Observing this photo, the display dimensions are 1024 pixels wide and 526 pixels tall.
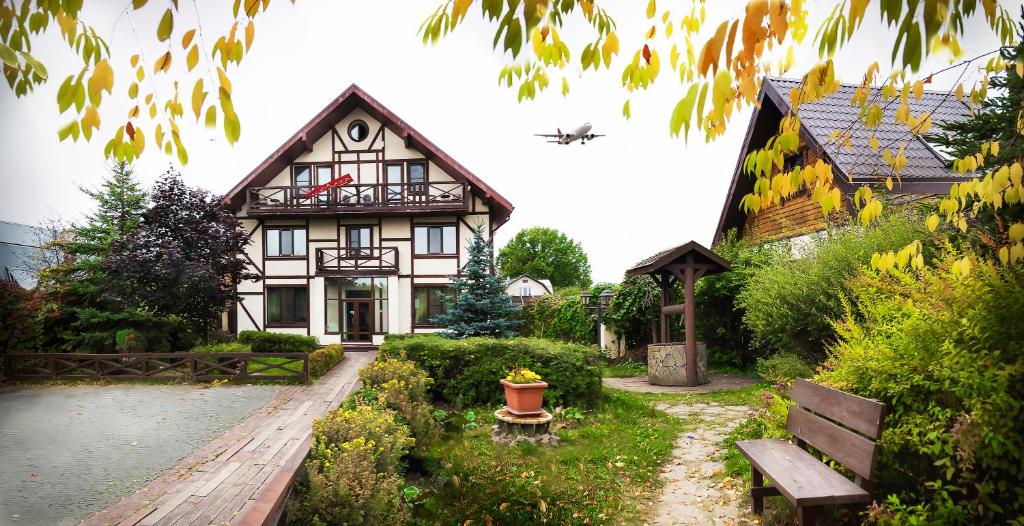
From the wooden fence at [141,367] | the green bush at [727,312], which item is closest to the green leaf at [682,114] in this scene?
the wooden fence at [141,367]

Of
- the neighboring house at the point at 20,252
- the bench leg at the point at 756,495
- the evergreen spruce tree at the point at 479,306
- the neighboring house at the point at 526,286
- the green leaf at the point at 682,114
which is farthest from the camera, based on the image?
the neighboring house at the point at 526,286

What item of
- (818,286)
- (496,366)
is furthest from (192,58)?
(818,286)

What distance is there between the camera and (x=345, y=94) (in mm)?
21609

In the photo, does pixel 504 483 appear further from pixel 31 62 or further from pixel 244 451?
pixel 31 62

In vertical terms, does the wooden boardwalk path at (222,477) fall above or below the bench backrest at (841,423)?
below

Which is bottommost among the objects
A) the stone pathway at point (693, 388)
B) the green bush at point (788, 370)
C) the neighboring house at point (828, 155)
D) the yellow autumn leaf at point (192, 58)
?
the stone pathway at point (693, 388)

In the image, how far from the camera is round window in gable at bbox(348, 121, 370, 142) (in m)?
22.7

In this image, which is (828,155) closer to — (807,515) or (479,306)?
(807,515)

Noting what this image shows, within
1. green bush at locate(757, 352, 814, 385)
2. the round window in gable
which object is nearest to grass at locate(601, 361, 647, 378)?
green bush at locate(757, 352, 814, 385)

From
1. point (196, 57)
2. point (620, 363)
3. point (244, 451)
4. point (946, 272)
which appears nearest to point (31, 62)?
point (196, 57)

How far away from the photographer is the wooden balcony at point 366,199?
859 inches

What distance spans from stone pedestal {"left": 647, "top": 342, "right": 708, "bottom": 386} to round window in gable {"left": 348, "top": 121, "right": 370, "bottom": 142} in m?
14.6

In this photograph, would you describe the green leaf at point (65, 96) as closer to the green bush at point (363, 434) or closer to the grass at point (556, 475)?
the green bush at point (363, 434)

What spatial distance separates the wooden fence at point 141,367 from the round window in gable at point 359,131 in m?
11.1
